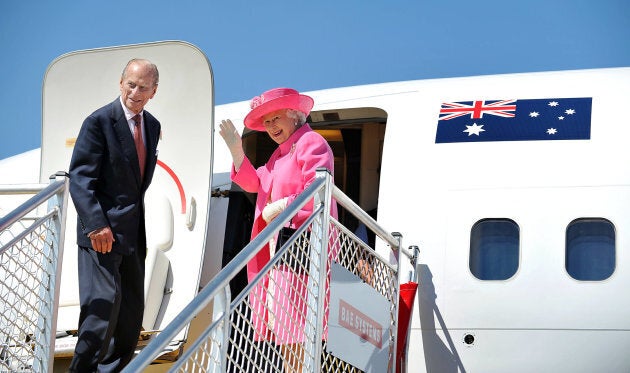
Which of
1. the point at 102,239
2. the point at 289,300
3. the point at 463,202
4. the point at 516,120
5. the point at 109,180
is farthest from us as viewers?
the point at 516,120

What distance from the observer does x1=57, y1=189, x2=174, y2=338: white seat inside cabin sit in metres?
7.07

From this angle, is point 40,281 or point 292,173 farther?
point 292,173

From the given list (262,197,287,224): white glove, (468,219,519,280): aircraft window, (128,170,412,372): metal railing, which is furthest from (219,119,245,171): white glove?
(468,219,519,280): aircraft window

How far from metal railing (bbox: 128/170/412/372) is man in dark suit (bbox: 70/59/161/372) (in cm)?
59

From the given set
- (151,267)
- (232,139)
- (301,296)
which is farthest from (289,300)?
(151,267)

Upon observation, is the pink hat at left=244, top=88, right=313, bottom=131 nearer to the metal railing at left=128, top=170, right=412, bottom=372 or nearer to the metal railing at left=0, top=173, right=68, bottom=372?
the metal railing at left=128, top=170, right=412, bottom=372

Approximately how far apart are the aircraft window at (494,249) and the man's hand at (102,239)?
8.31ft

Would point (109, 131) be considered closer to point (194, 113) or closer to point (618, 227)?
point (194, 113)

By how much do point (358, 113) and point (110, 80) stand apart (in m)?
1.99

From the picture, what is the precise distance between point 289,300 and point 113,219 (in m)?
1.39

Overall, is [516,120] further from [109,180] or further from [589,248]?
[109,180]

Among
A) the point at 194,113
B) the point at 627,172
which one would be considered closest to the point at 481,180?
the point at 627,172

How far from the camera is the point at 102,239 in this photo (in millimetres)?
5254

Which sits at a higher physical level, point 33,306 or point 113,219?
point 113,219
